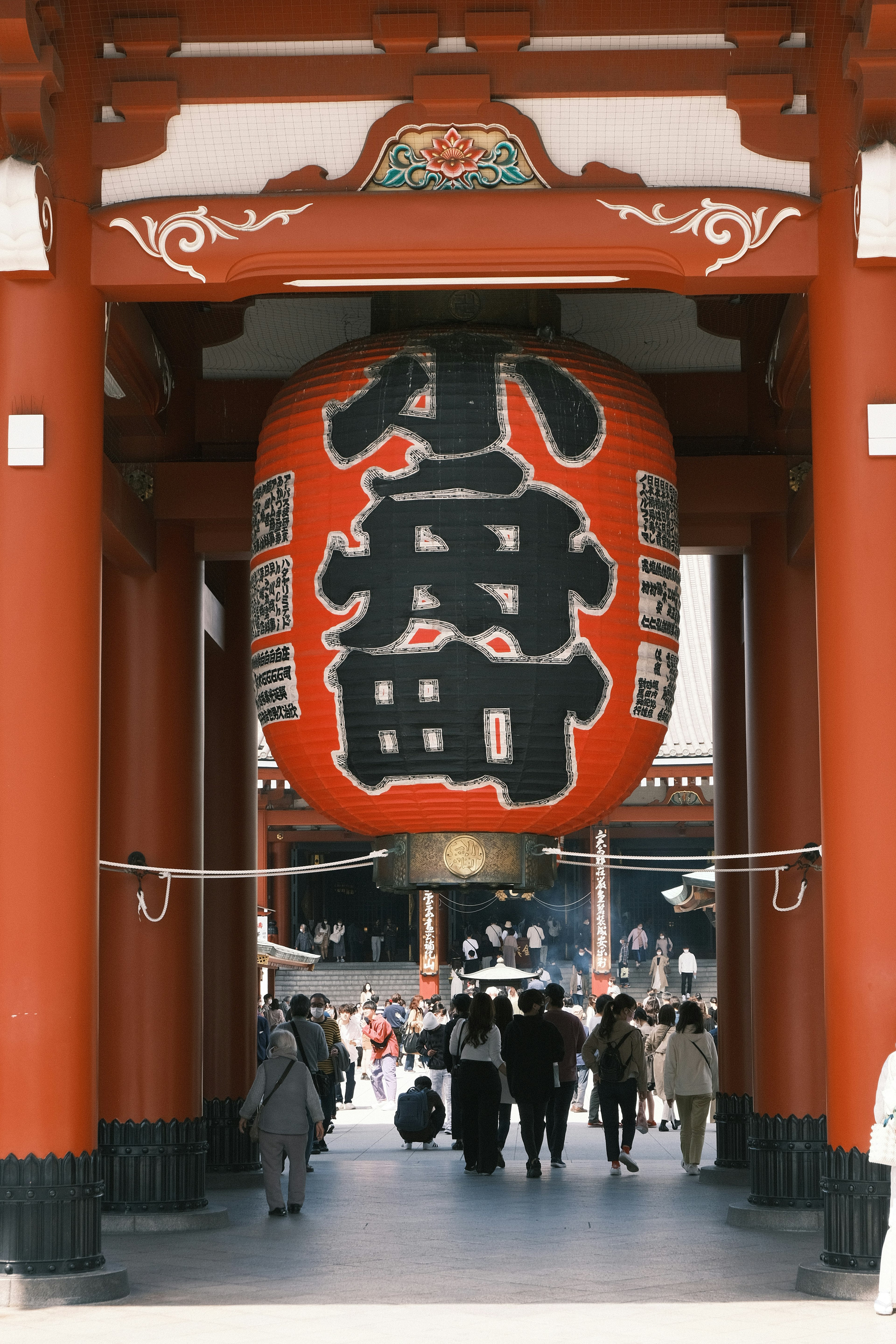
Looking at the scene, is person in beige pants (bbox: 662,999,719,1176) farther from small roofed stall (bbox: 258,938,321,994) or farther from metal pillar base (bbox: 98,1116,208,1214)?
small roofed stall (bbox: 258,938,321,994)

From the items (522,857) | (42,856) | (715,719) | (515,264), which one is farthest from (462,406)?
(715,719)

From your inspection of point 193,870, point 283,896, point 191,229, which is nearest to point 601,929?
point 283,896

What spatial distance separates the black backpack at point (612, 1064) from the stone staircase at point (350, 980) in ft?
63.9

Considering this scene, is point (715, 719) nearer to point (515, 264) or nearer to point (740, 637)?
point (740, 637)

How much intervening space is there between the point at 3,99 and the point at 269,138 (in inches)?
49.7

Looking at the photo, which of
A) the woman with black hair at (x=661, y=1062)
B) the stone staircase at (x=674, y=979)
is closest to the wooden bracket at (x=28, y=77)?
the woman with black hair at (x=661, y=1062)

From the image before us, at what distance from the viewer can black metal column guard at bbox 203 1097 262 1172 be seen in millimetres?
13812

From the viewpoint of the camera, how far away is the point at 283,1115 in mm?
11430

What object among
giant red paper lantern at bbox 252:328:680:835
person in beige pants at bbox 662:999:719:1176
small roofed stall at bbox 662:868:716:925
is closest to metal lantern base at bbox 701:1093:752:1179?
person in beige pants at bbox 662:999:719:1176

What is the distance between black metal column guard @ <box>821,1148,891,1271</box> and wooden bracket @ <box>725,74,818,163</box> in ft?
15.4

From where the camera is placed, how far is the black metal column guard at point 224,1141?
13.8 metres

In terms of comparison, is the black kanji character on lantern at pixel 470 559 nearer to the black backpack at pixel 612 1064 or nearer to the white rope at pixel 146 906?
the white rope at pixel 146 906

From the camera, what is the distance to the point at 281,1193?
1155cm

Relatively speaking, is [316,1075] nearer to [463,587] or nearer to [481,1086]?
[481,1086]
